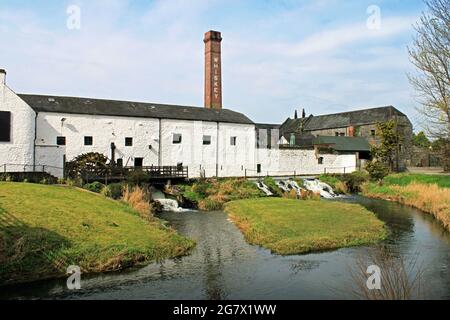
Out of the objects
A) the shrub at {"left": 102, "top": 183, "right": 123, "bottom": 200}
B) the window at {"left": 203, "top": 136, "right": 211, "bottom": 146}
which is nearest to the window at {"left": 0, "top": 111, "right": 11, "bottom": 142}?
the shrub at {"left": 102, "top": 183, "right": 123, "bottom": 200}

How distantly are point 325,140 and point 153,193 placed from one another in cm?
2962

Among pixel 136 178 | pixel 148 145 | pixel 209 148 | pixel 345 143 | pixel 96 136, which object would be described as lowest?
pixel 136 178

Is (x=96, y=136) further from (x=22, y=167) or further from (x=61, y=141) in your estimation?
(x=22, y=167)

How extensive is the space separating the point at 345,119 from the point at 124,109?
3831 centimetres

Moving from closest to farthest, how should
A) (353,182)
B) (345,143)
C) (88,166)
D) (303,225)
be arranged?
1. (303,225)
2. (88,166)
3. (353,182)
4. (345,143)

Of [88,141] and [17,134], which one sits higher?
[17,134]

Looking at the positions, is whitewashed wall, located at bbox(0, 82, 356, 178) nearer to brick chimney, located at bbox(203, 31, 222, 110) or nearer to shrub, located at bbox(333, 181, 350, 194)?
shrub, located at bbox(333, 181, 350, 194)

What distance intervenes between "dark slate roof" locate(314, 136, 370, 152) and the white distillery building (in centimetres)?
508

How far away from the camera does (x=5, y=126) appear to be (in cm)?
2414

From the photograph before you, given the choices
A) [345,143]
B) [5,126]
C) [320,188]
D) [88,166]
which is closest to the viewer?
[5,126]

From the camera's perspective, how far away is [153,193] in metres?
27.2

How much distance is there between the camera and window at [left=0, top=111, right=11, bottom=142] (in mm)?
24047

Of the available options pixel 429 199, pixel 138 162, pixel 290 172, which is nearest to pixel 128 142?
pixel 138 162
